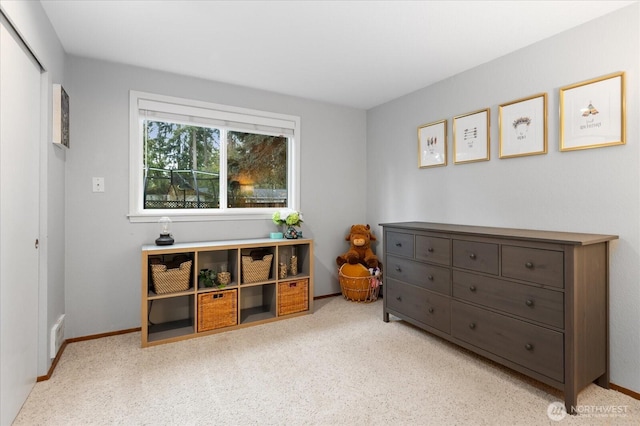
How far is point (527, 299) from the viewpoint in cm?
198

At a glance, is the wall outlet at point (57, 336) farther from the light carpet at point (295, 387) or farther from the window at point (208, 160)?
the window at point (208, 160)

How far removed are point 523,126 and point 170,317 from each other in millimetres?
3419

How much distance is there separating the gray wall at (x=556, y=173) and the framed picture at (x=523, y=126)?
51 millimetres

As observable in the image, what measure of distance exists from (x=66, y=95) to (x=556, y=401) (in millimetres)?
3836

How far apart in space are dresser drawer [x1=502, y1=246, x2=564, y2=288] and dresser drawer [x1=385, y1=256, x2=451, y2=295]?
0.48 metres

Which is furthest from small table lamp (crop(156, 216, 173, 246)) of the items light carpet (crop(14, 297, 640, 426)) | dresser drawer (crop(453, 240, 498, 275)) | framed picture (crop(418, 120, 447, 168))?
framed picture (crop(418, 120, 447, 168))

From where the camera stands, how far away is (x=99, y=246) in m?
2.75

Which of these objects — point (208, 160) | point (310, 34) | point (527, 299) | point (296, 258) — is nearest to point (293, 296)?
point (296, 258)

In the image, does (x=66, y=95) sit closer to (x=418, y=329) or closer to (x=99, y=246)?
(x=99, y=246)

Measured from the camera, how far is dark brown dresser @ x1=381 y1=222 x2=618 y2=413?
1794 millimetres

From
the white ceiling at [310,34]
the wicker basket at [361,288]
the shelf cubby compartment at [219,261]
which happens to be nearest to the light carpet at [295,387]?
the shelf cubby compartment at [219,261]

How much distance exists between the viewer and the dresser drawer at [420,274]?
2.51m

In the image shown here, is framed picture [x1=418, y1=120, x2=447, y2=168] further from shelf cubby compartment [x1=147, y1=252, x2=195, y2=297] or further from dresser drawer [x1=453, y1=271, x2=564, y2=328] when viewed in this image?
shelf cubby compartment [x1=147, y1=252, x2=195, y2=297]

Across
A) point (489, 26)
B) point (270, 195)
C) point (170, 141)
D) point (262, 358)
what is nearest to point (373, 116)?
point (270, 195)
